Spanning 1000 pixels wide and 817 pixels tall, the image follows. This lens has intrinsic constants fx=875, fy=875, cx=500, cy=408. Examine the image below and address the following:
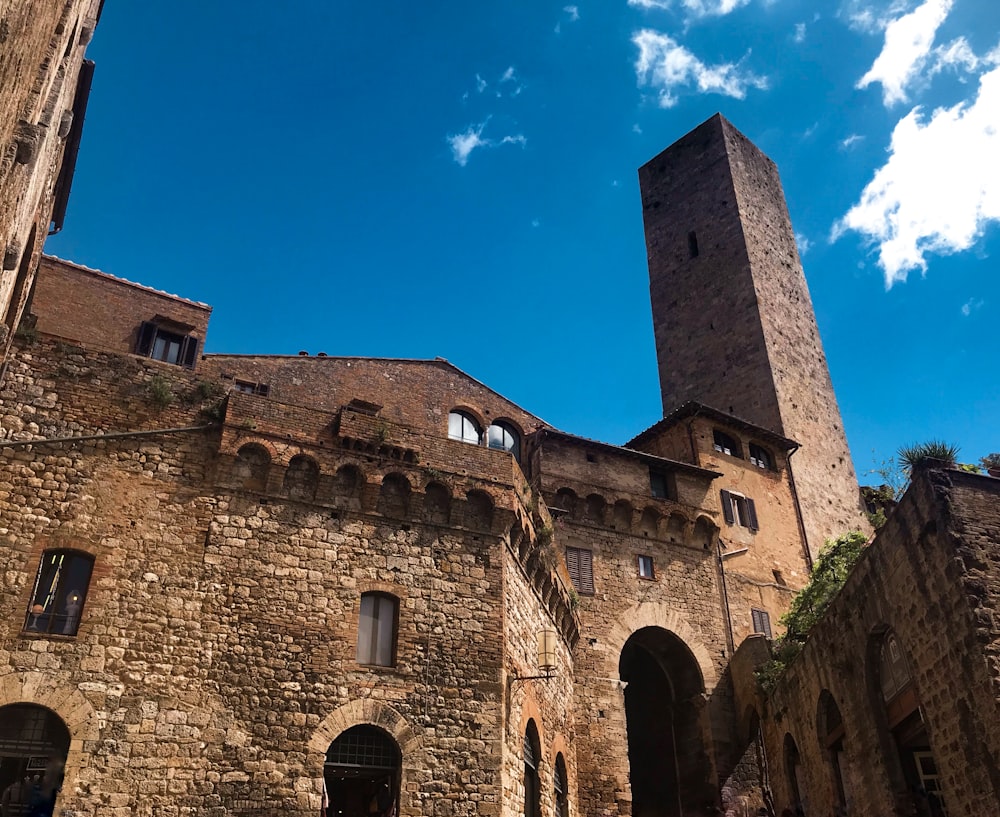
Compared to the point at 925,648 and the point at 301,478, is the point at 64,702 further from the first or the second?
the point at 925,648

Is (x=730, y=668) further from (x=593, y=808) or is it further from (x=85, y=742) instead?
(x=85, y=742)

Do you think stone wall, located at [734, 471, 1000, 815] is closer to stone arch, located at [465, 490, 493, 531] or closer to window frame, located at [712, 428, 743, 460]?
stone arch, located at [465, 490, 493, 531]

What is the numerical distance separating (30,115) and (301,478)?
23.9ft

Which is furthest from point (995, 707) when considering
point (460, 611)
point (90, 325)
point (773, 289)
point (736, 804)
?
point (773, 289)

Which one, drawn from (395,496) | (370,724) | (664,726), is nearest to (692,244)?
(664,726)

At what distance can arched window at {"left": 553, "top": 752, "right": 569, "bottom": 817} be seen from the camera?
57.5 ft

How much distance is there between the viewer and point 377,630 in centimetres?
1488

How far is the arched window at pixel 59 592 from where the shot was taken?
12.9 m

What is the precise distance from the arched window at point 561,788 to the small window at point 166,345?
12050 mm

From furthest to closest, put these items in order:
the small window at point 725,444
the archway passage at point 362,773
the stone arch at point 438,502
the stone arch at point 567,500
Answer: the small window at point 725,444
the stone arch at point 567,500
the stone arch at point 438,502
the archway passage at point 362,773

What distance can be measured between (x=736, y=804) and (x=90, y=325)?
1942 centimetres

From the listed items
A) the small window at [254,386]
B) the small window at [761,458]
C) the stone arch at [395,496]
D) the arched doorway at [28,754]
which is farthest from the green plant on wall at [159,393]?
the small window at [761,458]

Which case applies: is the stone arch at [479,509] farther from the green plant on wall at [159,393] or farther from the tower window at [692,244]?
the tower window at [692,244]

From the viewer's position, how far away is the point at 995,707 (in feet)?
33.1
